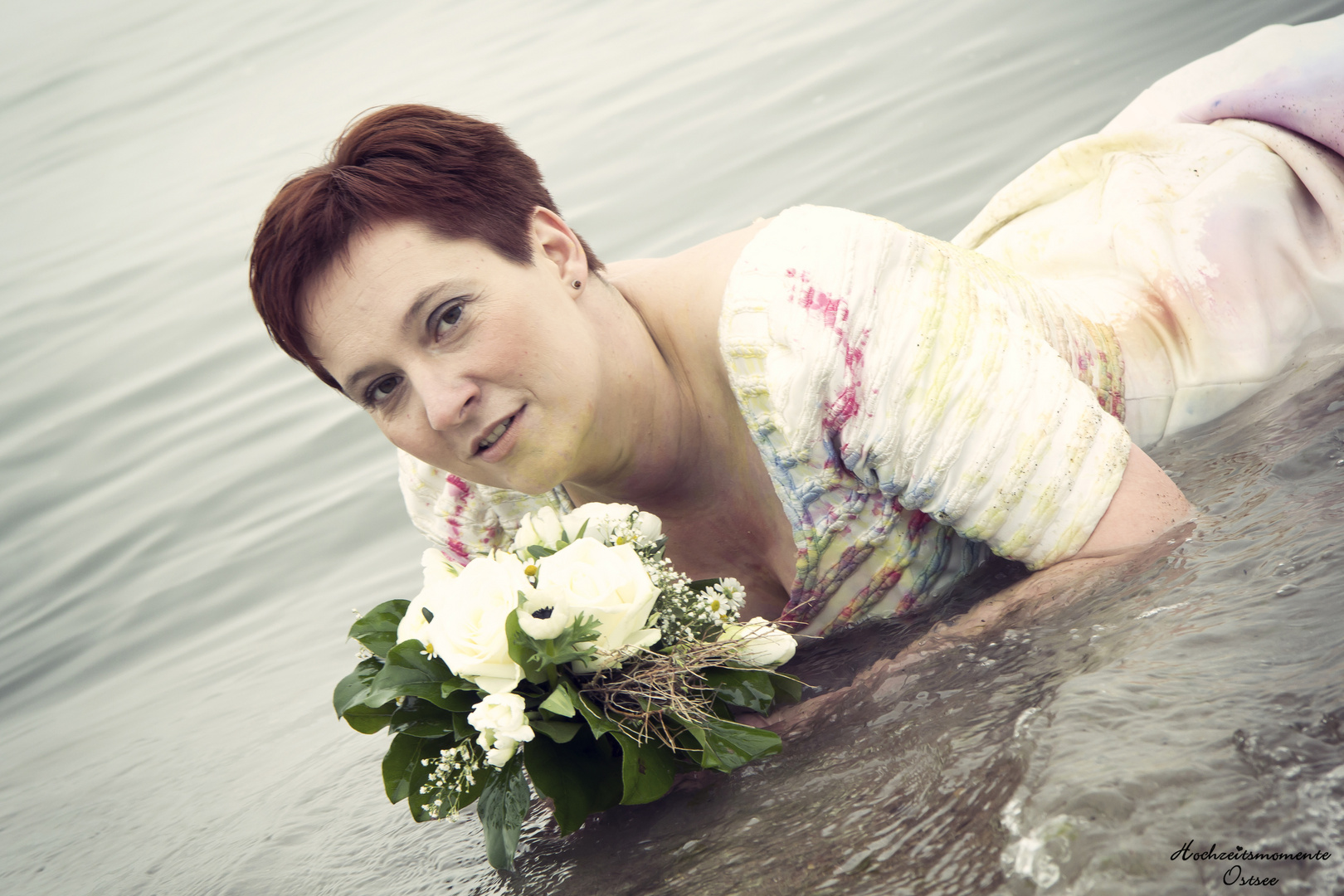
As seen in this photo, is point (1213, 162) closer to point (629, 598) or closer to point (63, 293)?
point (629, 598)

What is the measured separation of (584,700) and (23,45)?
1294 cm

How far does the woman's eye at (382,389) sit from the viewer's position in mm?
2027

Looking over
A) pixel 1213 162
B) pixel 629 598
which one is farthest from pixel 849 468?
pixel 1213 162

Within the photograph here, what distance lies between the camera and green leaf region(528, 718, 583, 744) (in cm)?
168

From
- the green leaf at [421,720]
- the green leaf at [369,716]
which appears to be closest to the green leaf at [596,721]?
the green leaf at [421,720]

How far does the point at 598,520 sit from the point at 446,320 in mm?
449

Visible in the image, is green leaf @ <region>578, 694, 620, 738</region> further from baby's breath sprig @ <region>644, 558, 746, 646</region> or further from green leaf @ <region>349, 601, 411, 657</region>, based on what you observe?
green leaf @ <region>349, 601, 411, 657</region>

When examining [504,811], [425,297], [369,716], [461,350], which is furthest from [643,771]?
[425,297]

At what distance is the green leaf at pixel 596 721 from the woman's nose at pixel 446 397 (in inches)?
22.1

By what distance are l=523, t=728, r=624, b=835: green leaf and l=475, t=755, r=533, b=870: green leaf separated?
0.04m

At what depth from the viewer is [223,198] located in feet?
28.1

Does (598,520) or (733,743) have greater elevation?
(598,520)

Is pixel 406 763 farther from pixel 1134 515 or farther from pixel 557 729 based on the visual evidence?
pixel 1134 515

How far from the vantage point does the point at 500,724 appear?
158 cm
